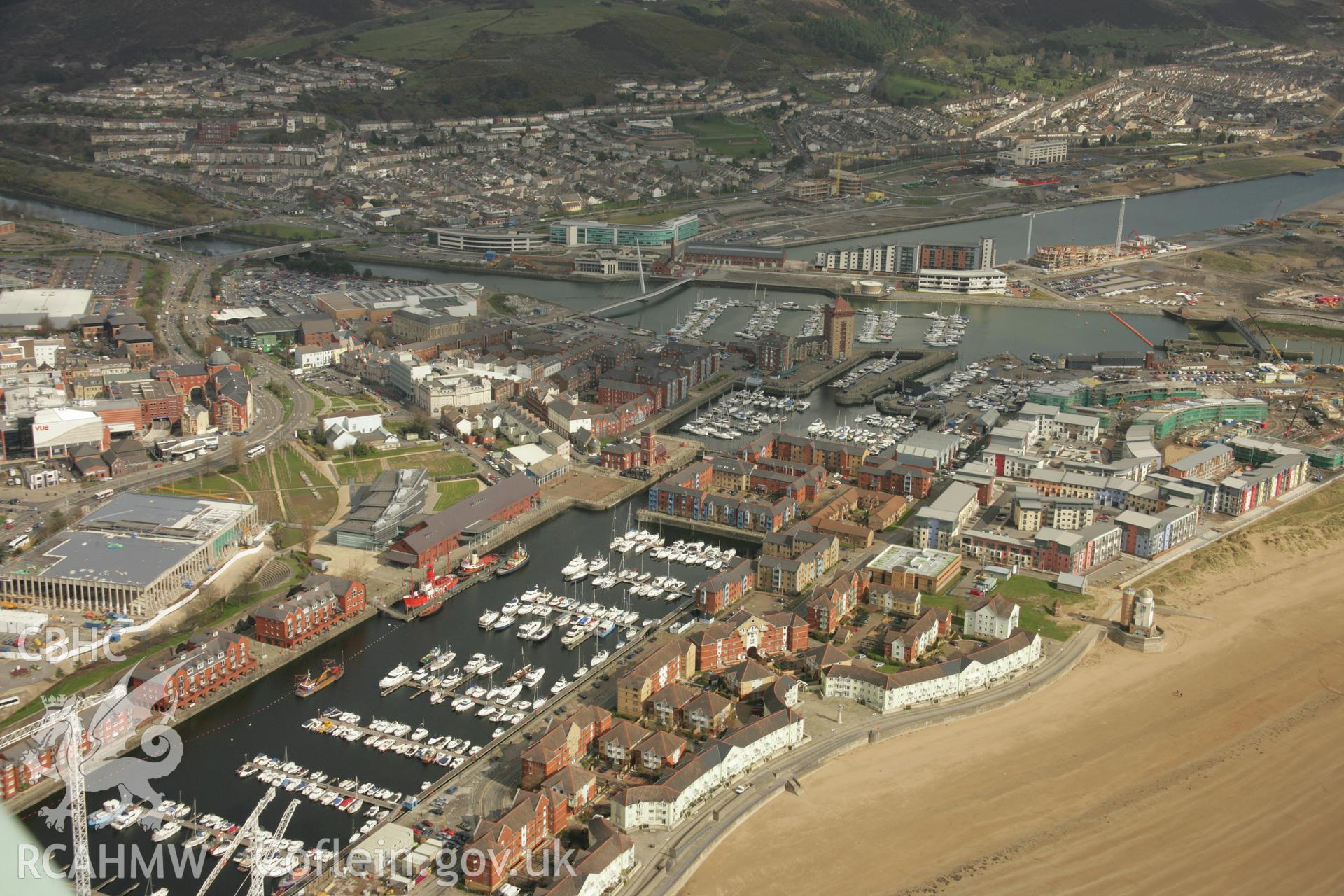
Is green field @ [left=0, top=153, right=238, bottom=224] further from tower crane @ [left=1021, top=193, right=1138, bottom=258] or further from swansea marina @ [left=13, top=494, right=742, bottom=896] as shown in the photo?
swansea marina @ [left=13, top=494, right=742, bottom=896]

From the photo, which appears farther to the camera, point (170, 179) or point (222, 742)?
point (170, 179)

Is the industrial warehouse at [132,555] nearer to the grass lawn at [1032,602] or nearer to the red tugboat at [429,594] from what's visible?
the red tugboat at [429,594]

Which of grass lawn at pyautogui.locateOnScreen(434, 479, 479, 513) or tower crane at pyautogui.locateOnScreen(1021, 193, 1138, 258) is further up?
tower crane at pyautogui.locateOnScreen(1021, 193, 1138, 258)

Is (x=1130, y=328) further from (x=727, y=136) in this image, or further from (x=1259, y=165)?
(x=1259, y=165)

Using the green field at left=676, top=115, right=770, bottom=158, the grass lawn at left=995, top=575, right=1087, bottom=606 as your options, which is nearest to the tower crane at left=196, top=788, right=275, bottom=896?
the grass lawn at left=995, top=575, right=1087, bottom=606

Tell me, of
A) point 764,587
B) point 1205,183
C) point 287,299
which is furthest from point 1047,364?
point 1205,183

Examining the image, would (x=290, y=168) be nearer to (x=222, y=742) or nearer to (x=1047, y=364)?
(x=1047, y=364)

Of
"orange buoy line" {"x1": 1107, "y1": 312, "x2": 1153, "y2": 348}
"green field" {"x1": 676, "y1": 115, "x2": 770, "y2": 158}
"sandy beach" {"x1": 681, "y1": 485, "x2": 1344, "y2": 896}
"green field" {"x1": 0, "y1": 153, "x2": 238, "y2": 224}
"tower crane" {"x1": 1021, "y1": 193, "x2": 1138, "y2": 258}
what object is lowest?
"sandy beach" {"x1": 681, "y1": 485, "x2": 1344, "y2": 896}

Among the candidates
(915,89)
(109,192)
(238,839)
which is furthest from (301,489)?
(915,89)
